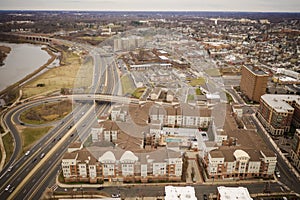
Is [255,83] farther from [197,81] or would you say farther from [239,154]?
[239,154]

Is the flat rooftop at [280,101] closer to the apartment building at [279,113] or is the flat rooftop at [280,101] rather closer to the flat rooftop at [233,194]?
the apartment building at [279,113]

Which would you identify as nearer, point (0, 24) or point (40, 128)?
point (40, 128)

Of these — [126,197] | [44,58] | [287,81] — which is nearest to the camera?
[126,197]

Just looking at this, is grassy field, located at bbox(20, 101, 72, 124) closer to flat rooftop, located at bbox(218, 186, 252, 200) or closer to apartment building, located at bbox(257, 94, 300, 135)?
flat rooftop, located at bbox(218, 186, 252, 200)

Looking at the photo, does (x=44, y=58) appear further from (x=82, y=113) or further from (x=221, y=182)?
(x=221, y=182)

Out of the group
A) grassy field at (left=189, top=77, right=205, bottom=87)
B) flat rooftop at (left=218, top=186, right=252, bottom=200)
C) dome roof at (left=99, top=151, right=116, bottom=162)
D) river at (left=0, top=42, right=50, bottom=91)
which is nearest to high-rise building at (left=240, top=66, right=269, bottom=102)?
grassy field at (left=189, top=77, right=205, bottom=87)

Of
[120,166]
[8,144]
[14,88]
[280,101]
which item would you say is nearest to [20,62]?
[14,88]

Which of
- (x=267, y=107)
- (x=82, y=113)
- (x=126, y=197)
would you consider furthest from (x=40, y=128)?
(x=267, y=107)

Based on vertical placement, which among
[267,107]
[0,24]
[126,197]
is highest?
[0,24]
